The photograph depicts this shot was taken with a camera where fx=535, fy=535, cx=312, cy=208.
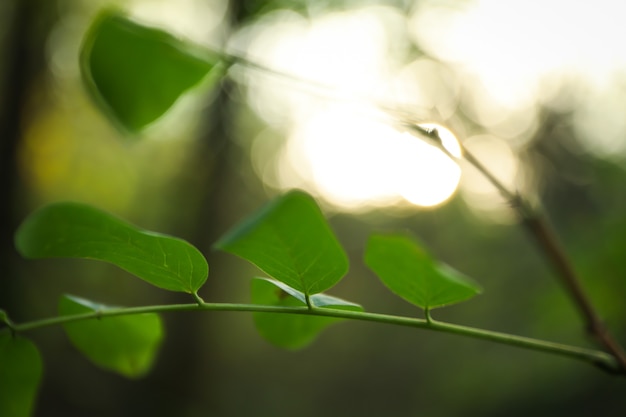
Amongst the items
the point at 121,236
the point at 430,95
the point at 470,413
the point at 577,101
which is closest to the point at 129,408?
the point at 470,413

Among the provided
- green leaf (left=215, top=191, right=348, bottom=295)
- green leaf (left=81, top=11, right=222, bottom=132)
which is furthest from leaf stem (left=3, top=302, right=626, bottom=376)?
green leaf (left=81, top=11, right=222, bottom=132)

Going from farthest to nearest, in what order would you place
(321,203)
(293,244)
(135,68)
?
(321,203)
(135,68)
(293,244)

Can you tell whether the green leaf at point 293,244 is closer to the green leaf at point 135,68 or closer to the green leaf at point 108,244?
the green leaf at point 108,244

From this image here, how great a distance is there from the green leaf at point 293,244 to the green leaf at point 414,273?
0.05 ft

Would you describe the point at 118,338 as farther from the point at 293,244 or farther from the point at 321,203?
the point at 321,203

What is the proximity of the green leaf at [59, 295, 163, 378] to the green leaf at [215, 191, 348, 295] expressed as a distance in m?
0.11

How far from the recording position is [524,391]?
9.50 feet

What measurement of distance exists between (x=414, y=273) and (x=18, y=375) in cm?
18

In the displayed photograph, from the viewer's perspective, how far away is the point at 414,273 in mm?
201

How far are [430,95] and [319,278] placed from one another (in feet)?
7.07

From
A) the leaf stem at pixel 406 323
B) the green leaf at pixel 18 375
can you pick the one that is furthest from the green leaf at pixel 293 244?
the green leaf at pixel 18 375

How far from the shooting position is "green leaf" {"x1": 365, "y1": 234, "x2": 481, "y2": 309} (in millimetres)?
178

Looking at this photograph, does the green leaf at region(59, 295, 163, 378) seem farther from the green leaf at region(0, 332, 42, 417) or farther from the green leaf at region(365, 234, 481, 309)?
the green leaf at region(365, 234, 481, 309)

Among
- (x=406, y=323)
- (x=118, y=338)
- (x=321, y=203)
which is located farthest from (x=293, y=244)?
(x=321, y=203)
